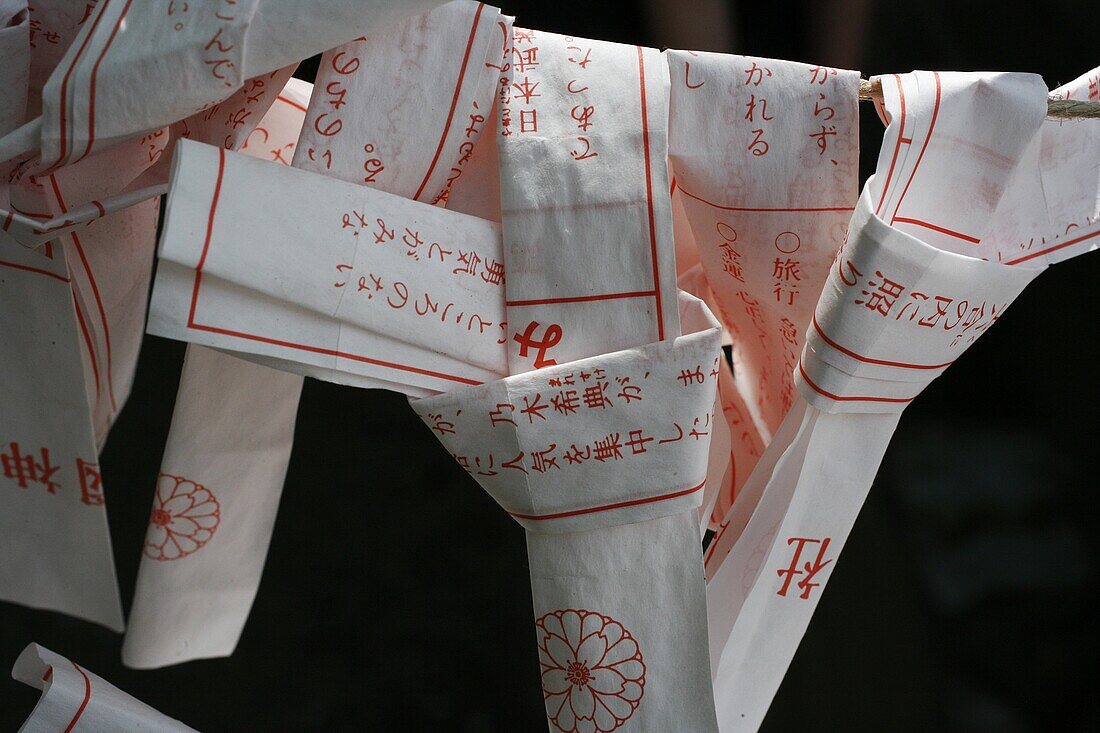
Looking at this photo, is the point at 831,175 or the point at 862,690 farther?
the point at 862,690

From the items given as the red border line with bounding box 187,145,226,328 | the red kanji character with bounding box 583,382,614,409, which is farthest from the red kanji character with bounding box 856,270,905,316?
the red border line with bounding box 187,145,226,328

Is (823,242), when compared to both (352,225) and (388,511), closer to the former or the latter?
(352,225)

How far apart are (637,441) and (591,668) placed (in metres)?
0.10

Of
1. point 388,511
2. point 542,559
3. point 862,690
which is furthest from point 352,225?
point 862,690

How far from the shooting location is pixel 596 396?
0.39 meters

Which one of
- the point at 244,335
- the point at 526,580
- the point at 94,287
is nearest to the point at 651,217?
the point at 244,335

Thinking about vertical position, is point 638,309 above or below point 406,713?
above

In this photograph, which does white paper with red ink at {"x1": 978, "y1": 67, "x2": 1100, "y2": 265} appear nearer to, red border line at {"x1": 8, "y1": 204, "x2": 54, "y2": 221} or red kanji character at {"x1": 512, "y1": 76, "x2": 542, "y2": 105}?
red kanji character at {"x1": 512, "y1": 76, "x2": 542, "y2": 105}

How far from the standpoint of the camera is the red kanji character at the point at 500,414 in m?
0.39

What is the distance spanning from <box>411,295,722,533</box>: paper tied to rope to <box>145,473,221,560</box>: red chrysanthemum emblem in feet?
0.68

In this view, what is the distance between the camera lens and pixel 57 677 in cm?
43

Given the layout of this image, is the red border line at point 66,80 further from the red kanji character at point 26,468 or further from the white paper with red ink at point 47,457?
the red kanji character at point 26,468

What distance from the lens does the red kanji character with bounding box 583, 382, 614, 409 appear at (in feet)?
1.29

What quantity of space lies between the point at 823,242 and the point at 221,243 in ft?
0.80
